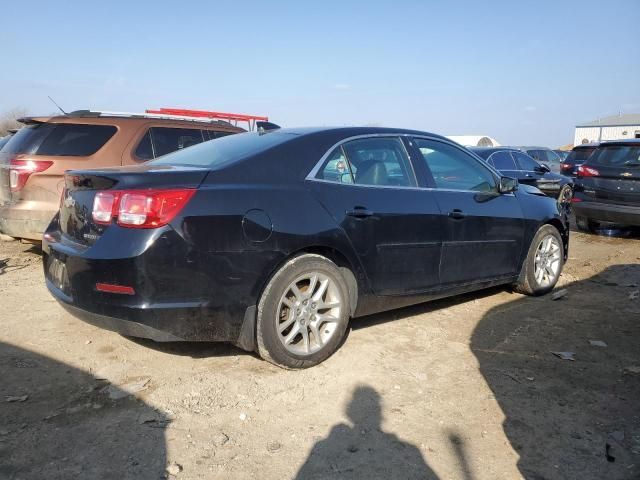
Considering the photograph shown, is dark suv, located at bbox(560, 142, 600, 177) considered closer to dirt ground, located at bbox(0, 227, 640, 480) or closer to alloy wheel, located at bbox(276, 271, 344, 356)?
dirt ground, located at bbox(0, 227, 640, 480)

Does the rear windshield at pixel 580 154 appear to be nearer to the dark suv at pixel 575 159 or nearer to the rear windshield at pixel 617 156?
the dark suv at pixel 575 159

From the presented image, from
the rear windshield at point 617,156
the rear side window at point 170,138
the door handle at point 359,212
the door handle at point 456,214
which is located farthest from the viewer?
the rear windshield at point 617,156

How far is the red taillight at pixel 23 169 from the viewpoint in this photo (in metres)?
5.64

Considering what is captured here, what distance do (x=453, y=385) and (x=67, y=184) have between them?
2.81 m

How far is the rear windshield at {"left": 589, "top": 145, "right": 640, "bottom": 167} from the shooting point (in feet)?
28.3

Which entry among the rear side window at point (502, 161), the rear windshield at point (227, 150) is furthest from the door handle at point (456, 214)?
the rear side window at point (502, 161)

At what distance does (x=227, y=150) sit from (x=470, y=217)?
2098mm

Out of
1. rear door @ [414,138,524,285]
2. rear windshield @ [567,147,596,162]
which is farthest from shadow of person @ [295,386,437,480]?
rear windshield @ [567,147,596,162]

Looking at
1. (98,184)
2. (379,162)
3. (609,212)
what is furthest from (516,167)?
(98,184)

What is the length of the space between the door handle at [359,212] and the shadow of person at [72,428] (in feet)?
5.70

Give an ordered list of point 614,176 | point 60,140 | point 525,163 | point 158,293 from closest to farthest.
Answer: point 158,293, point 60,140, point 614,176, point 525,163

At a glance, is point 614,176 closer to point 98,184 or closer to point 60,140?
point 60,140

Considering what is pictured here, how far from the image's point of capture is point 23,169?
5641 mm

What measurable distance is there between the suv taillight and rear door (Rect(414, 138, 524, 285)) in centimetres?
214
